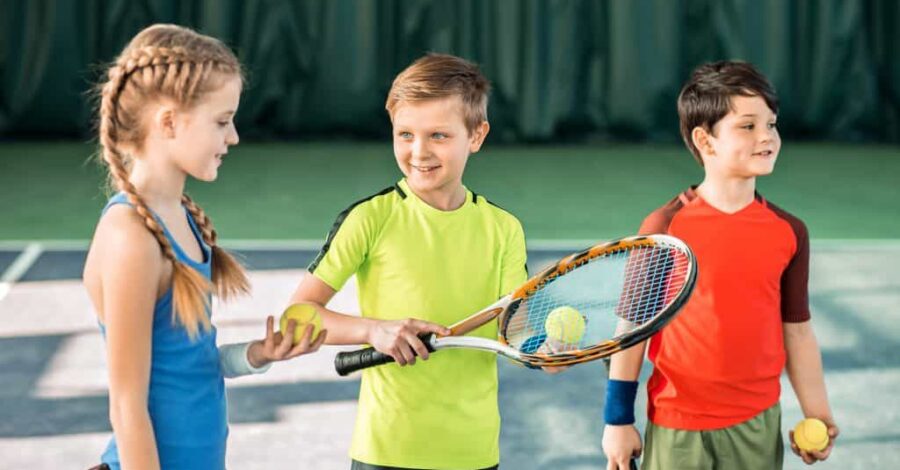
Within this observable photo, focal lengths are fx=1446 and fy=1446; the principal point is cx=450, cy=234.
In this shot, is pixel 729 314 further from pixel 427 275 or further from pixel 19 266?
pixel 19 266

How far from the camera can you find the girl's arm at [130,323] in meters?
1.77

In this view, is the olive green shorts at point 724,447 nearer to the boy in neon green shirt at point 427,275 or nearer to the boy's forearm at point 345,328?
the boy in neon green shirt at point 427,275

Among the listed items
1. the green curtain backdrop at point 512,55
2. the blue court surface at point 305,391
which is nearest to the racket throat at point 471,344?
the blue court surface at point 305,391

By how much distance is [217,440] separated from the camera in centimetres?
193

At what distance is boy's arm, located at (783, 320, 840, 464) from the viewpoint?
7.85ft

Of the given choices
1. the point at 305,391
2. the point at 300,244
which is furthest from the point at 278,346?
the point at 300,244

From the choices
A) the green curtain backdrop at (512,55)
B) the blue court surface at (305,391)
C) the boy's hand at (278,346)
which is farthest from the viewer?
the green curtain backdrop at (512,55)

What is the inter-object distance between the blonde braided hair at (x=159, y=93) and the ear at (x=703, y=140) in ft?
2.96

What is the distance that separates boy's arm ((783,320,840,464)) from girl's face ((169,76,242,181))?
1.03 metres

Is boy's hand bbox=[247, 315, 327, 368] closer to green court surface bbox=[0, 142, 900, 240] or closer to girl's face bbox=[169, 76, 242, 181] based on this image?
girl's face bbox=[169, 76, 242, 181]

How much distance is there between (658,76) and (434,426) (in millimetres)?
6523

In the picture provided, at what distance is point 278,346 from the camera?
1.96 meters

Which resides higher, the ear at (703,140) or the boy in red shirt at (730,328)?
the ear at (703,140)

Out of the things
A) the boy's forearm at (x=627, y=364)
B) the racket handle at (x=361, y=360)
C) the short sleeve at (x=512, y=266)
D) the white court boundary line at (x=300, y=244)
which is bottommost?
the white court boundary line at (x=300, y=244)
